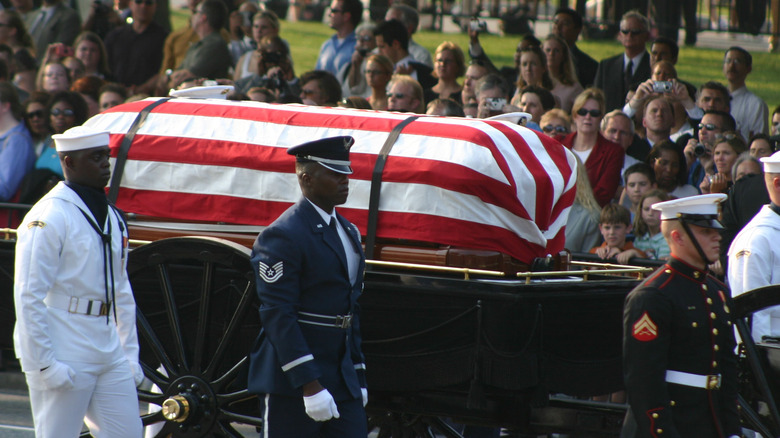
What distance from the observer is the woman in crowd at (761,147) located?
7.47m

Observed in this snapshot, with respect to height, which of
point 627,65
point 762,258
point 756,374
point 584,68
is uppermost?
point 627,65

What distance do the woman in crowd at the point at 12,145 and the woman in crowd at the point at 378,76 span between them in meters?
2.62

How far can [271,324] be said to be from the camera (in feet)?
14.8

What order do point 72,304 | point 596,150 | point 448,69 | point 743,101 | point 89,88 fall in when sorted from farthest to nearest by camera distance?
point 89,88 → point 448,69 → point 743,101 → point 596,150 → point 72,304

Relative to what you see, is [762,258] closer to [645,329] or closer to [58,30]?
[645,329]

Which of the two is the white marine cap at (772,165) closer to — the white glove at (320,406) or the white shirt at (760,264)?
the white shirt at (760,264)

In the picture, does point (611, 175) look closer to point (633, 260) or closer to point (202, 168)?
point (633, 260)

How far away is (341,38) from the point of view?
36.2 ft

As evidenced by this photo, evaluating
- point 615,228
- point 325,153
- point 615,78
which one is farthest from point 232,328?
point 615,78

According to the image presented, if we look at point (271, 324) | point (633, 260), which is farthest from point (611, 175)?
point (271, 324)

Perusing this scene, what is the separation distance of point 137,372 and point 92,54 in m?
6.80

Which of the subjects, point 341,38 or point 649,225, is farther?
point 341,38

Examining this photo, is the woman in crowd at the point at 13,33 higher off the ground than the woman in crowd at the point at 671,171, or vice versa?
the woman in crowd at the point at 13,33

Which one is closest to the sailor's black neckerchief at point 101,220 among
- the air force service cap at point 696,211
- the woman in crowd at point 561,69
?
the air force service cap at point 696,211
